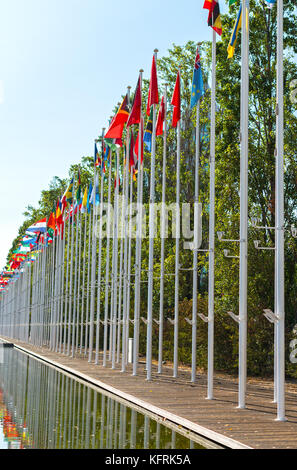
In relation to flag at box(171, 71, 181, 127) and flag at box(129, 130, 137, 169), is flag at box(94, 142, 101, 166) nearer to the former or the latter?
flag at box(129, 130, 137, 169)

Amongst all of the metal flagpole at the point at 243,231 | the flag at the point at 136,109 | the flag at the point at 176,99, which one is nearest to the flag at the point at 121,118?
the flag at the point at 136,109

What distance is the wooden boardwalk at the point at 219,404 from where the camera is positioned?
11.3 meters

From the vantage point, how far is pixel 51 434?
11945 mm

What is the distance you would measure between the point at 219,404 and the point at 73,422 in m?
3.41

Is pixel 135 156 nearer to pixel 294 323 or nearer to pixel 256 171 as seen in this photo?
pixel 256 171

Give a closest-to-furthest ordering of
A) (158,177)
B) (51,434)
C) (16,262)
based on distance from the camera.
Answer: (51,434)
(158,177)
(16,262)

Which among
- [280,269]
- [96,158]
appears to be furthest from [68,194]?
[280,269]

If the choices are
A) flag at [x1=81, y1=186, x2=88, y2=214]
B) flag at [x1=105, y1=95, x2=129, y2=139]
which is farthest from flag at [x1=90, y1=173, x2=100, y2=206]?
flag at [x1=105, y1=95, x2=129, y2=139]

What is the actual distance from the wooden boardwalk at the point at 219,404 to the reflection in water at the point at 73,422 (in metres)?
0.60

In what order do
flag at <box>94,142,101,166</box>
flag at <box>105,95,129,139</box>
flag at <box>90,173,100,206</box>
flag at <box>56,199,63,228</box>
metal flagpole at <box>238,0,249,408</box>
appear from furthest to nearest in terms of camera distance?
flag at <box>56,199,63,228</box>, flag at <box>90,173,100,206</box>, flag at <box>94,142,101,166</box>, flag at <box>105,95,129,139</box>, metal flagpole at <box>238,0,249,408</box>

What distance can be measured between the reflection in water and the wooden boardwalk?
0.60m

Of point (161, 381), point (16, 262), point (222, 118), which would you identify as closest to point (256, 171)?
point (222, 118)

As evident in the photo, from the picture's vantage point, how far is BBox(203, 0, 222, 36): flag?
17.2m
